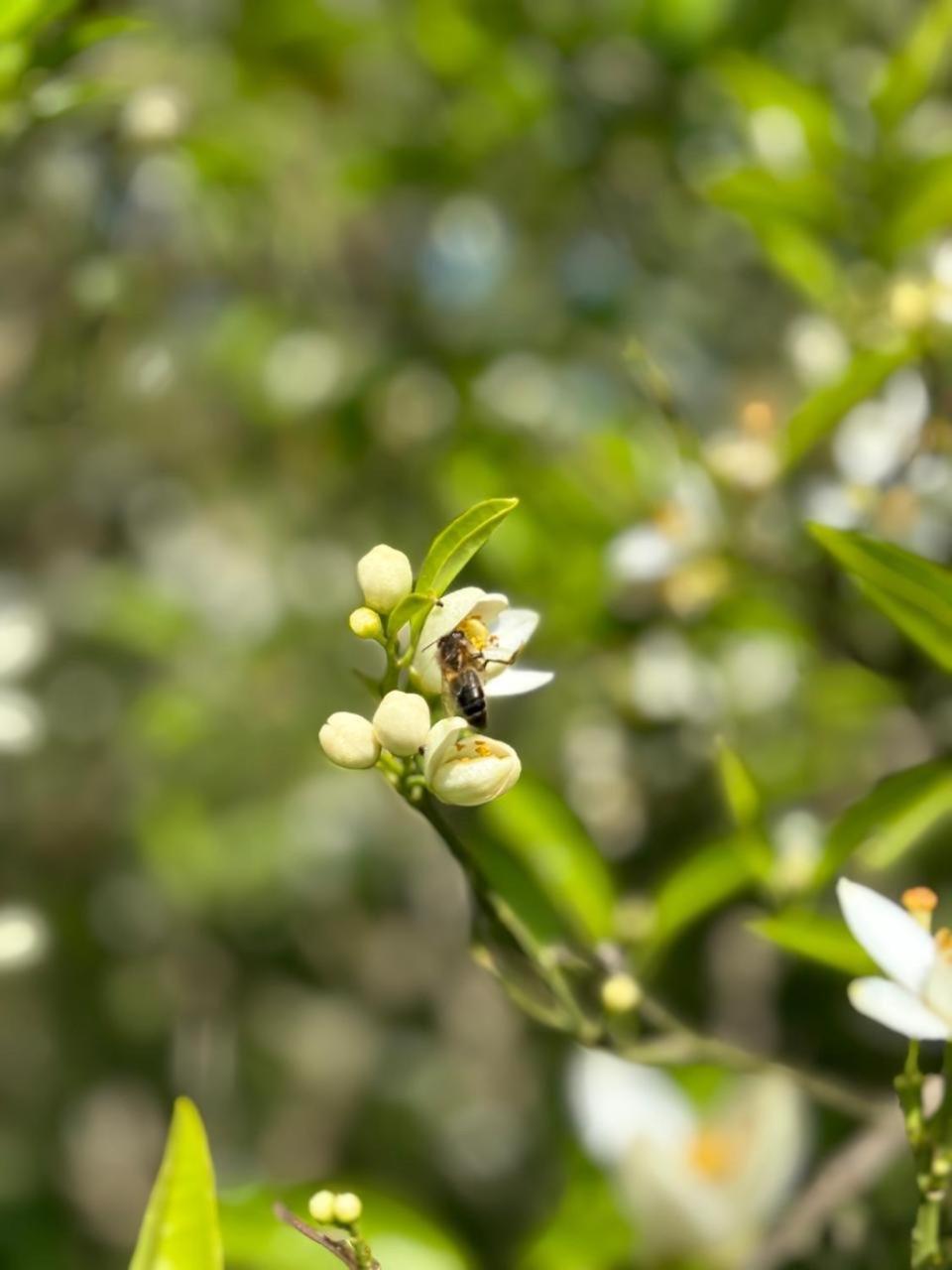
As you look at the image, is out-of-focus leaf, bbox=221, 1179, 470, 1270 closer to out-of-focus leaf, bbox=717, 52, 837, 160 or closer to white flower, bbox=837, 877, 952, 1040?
white flower, bbox=837, 877, 952, 1040

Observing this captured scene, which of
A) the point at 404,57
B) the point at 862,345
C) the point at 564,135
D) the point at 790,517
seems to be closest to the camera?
the point at 862,345

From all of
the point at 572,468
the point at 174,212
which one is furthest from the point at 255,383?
the point at 572,468

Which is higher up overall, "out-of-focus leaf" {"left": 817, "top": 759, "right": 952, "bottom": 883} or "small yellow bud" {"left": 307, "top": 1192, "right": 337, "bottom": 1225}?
"small yellow bud" {"left": 307, "top": 1192, "right": 337, "bottom": 1225}

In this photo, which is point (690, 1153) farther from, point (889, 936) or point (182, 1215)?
point (182, 1215)

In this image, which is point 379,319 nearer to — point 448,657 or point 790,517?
point 790,517

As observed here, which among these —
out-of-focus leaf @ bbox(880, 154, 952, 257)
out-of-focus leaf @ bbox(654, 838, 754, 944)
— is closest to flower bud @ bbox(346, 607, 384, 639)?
out-of-focus leaf @ bbox(654, 838, 754, 944)

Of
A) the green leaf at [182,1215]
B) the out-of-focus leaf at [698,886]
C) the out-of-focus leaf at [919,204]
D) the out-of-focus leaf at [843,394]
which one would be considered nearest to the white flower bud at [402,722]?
the green leaf at [182,1215]
